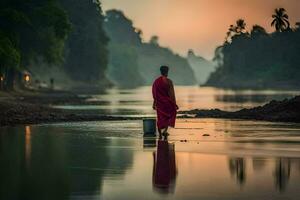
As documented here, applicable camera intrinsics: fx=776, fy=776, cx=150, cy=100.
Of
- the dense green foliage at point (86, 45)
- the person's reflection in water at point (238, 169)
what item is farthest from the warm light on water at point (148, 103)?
the dense green foliage at point (86, 45)

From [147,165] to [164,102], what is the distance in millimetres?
7466

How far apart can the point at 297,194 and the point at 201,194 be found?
140 centimetres

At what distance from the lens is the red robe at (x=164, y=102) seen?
22500 mm

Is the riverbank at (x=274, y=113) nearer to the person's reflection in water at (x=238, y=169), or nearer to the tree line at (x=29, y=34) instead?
the person's reflection in water at (x=238, y=169)

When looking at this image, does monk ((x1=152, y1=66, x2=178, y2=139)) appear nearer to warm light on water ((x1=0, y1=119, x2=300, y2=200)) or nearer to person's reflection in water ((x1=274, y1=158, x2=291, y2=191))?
warm light on water ((x1=0, y1=119, x2=300, y2=200))

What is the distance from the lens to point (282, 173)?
1388cm

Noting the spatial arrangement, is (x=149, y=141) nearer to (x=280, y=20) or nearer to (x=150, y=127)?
(x=150, y=127)

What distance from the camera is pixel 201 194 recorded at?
37.3 ft

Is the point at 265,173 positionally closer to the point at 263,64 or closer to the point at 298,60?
the point at 298,60

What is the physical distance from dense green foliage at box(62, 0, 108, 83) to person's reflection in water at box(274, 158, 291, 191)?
13707 centimetres

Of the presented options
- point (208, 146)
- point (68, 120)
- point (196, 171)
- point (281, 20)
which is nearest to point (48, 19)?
point (68, 120)

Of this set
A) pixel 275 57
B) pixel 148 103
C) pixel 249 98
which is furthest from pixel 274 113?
pixel 275 57

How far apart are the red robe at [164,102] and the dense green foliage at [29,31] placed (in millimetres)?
31728

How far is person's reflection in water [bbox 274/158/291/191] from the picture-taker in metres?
12.4
